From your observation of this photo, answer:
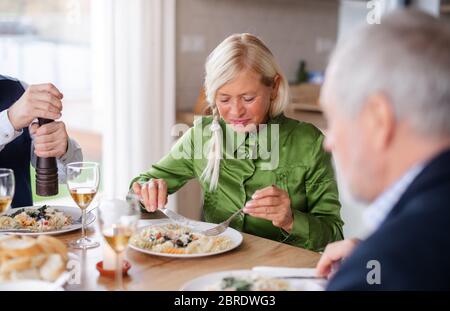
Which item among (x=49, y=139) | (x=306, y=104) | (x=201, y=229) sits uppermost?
(x=49, y=139)

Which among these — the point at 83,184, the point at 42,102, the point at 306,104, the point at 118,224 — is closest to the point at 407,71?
the point at 118,224

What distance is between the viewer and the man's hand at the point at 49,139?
1.66 m

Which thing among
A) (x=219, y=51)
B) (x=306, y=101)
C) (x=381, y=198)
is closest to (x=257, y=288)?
(x=381, y=198)

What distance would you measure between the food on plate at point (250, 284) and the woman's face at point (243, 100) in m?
0.77

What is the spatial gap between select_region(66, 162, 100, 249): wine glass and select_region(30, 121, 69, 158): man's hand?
0.17 metres

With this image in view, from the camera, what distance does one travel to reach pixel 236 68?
1.86 metres

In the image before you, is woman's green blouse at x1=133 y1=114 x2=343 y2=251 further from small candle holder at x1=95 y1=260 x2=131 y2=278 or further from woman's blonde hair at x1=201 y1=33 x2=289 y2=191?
small candle holder at x1=95 y1=260 x2=131 y2=278

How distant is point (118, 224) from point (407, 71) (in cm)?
64

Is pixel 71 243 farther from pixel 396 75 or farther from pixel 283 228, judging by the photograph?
pixel 396 75

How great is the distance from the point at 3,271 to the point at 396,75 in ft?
2.71

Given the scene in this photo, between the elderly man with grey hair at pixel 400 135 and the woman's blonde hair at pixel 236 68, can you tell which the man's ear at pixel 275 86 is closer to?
the woman's blonde hair at pixel 236 68

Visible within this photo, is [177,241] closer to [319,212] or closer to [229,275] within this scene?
[229,275]

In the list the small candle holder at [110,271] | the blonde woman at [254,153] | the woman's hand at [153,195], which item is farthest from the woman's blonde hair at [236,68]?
the small candle holder at [110,271]

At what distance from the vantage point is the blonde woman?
1.86 metres
